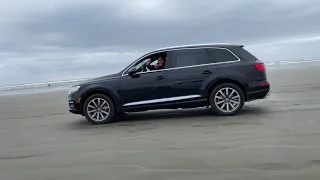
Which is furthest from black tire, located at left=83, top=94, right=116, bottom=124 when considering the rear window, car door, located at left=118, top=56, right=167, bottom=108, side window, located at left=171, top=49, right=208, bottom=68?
the rear window

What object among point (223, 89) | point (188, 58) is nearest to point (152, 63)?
point (188, 58)

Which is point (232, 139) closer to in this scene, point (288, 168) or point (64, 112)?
point (288, 168)

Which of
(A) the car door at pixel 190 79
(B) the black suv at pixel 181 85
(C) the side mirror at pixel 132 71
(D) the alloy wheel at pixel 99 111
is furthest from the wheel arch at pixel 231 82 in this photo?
(D) the alloy wheel at pixel 99 111

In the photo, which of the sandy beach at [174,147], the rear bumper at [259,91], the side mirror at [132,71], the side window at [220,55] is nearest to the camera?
the sandy beach at [174,147]

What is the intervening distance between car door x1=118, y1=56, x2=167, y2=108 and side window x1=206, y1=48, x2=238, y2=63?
1245 millimetres

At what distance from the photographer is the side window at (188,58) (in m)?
9.38

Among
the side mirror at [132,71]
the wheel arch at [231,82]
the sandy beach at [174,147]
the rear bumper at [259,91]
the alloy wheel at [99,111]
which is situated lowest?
the sandy beach at [174,147]

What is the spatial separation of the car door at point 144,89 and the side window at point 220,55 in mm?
1245

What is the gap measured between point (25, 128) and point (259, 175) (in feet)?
23.0

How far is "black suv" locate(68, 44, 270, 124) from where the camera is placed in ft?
30.1

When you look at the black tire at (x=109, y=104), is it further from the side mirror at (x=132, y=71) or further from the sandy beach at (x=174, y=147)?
the side mirror at (x=132, y=71)

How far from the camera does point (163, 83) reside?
30.3 feet

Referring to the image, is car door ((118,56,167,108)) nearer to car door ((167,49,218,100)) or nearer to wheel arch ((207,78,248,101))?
car door ((167,49,218,100))

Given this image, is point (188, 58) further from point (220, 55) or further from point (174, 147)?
point (174, 147)
